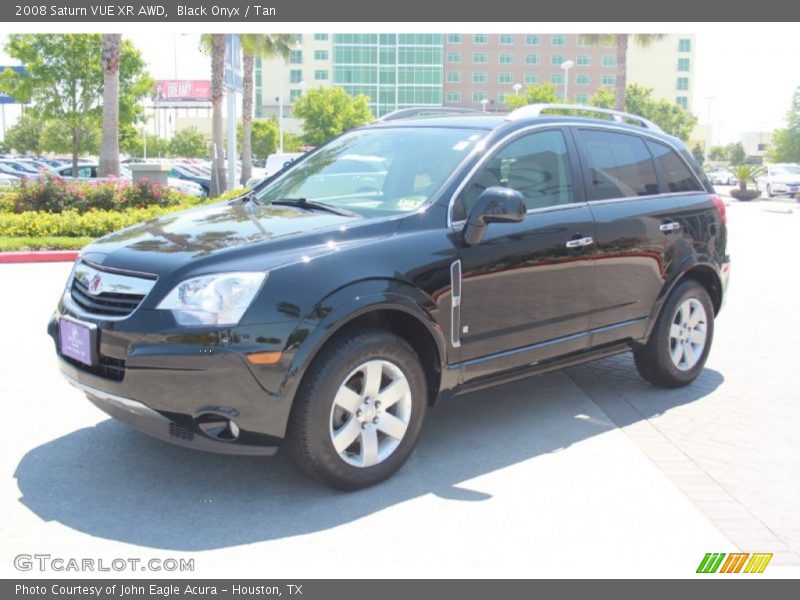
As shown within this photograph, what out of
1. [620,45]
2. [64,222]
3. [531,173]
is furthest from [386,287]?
[620,45]

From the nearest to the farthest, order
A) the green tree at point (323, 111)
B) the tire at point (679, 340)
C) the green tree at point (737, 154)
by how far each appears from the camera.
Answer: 1. the tire at point (679, 340)
2. the green tree at point (323, 111)
3. the green tree at point (737, 154)

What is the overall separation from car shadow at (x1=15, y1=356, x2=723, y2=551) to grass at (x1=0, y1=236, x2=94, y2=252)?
28.8 ft

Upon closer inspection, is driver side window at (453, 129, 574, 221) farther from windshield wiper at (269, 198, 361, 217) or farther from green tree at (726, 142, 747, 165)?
green tree at (726, 142, 747, 165)

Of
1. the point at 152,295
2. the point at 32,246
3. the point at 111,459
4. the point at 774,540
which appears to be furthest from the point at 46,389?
the point at 32,246

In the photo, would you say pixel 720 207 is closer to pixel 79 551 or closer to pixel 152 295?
pixel 152 295

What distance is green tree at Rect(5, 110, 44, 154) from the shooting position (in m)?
71.9

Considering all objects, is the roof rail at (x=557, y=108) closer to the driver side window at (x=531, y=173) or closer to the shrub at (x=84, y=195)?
the driver side window at (x=531, y=173)

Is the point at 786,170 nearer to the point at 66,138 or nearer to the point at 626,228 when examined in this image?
the point at 626,228

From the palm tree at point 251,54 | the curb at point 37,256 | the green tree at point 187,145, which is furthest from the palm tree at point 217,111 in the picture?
the green tree at point 187,145

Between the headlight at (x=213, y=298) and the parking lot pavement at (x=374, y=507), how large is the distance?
37.9 inches

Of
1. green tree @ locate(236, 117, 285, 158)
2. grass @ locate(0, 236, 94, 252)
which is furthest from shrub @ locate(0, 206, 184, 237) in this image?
green tree @ locate(236, 117, 285, 158)

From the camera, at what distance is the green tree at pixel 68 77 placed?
3534 centimetres

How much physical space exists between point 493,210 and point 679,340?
2410mm

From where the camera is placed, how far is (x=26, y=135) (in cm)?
7269
